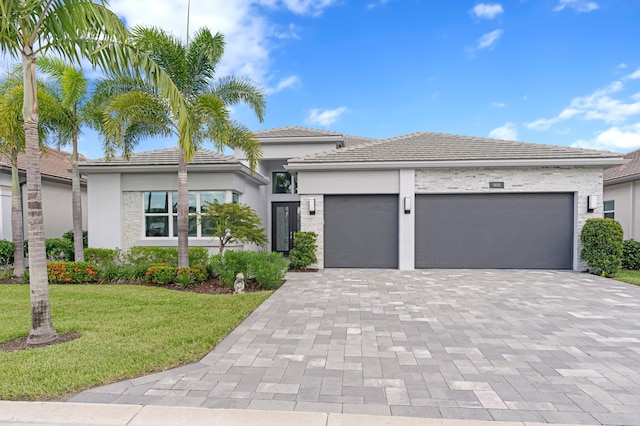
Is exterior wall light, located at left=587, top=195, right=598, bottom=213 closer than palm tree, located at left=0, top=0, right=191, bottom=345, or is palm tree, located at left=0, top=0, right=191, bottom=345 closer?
palm tree, located at left=0, top=0, right=191, bottom=345

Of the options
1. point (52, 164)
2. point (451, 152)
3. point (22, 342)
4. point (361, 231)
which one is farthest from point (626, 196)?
point (52, 164)

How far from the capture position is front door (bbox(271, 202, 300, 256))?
15.1 m

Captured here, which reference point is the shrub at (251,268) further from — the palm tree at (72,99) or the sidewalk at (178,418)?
the sidewalk at (178,418)

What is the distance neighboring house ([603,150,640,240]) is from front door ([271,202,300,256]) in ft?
43.2

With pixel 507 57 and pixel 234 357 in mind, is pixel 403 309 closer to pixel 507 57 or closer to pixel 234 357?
pixel 234 357

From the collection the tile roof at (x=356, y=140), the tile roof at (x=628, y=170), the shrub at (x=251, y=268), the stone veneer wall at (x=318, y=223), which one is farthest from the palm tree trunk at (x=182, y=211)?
the tile roof at (x=628, y=170)

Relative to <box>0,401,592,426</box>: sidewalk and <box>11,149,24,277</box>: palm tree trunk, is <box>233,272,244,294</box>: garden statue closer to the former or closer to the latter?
<box>0,401,592,426</box>: sidewalk

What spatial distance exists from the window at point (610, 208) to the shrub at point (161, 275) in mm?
16858

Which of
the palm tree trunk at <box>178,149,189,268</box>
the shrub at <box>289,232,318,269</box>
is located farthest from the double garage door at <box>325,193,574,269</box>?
the palm tree trunk at <box>178,149,189,268</box>

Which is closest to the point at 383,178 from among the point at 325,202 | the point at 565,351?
the point at 325,202

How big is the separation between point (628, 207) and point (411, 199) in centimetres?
895

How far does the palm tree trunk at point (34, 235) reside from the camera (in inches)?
173

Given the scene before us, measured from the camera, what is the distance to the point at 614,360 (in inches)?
152

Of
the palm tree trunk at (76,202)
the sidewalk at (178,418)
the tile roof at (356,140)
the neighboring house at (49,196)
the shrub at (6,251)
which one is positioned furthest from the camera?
the tile roof at (356,140)
